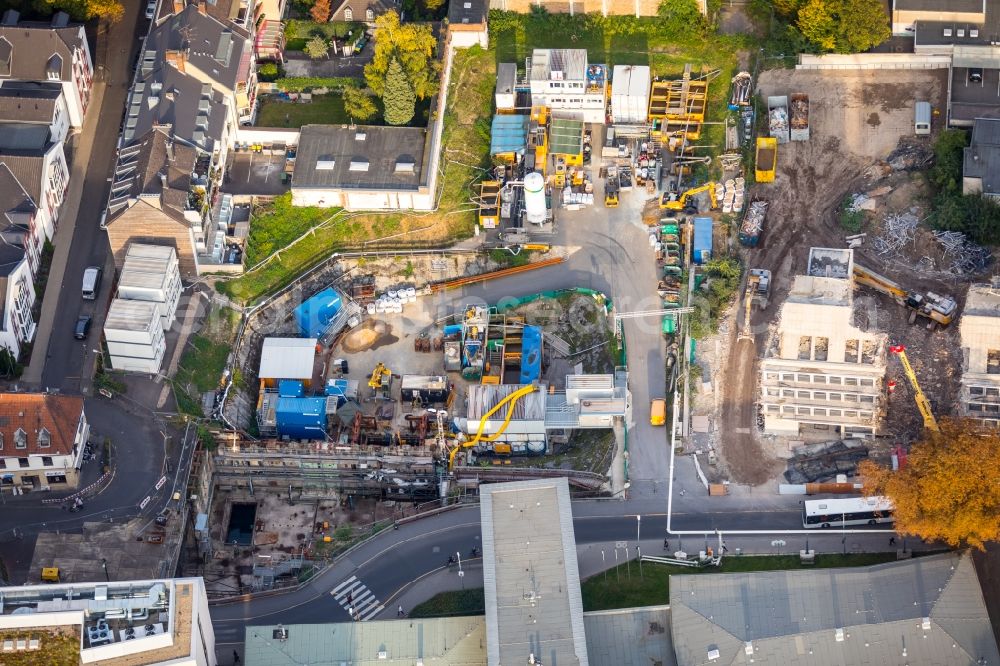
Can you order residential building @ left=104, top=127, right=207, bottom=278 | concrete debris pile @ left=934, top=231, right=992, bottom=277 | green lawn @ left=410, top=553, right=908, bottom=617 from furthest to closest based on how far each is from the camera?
residential building @ left=104, top=127, right=207, bottom=278, concrete debris pile @ left=934, top=231, right=992, bottom=277, green lawn @ left=410, top=553, right=908, bottom=617

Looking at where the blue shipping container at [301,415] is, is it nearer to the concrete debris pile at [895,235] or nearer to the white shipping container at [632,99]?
the white shipping container at [632,99]

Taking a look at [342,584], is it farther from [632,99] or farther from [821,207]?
[821,207]

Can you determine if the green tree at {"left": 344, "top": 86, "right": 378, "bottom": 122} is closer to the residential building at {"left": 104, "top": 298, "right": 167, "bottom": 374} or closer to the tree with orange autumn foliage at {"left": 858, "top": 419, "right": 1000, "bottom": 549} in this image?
the residential building at {"left": 104, "top": 298, "right": 167, "bottom": 374}

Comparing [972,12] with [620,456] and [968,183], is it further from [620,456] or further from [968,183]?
[620,456]

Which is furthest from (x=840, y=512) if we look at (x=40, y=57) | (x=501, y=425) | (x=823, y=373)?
(x=40, y=57)

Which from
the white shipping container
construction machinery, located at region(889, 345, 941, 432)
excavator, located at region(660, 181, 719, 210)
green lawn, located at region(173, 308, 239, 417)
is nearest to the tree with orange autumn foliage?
construction machinery, located at region(889, 345, 941, 432)

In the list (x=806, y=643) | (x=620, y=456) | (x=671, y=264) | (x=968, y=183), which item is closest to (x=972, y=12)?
(x=968, y=183)
